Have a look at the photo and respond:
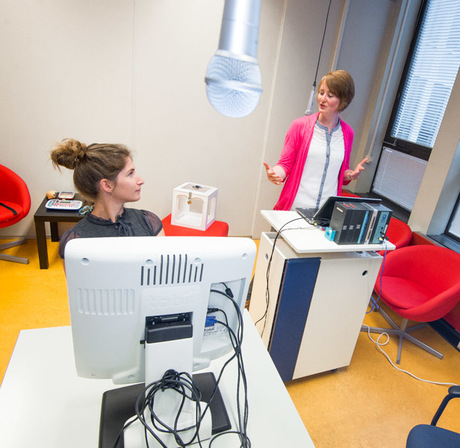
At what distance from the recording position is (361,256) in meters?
1.79

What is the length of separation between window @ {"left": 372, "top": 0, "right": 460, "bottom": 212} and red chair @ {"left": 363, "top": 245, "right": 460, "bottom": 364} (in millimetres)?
1022

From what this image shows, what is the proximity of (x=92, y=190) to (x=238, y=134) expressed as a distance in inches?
84.4

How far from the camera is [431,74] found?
3158mm

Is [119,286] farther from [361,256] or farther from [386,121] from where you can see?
[386,121]

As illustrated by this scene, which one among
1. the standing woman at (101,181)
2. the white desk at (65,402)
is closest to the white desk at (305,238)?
the white desk at (65,402)

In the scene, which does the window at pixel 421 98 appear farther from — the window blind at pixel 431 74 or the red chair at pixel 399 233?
the red chair at pixel 399 233

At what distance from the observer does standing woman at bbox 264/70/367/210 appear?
6.56 ft

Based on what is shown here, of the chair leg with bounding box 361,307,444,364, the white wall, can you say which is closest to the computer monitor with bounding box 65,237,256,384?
the chair leg with bounding box 361,307,444,364

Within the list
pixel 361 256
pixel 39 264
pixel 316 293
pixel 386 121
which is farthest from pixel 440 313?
pixel 39 264

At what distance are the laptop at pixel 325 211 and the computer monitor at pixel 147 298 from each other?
42.1 inches

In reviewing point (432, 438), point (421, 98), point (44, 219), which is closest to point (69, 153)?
point (44, 219)

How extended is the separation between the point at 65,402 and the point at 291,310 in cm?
114

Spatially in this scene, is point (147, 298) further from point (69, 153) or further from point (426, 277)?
point (426, 277)

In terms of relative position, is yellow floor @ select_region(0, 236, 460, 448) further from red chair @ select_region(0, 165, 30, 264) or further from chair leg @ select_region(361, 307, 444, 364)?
red chair @ select_region(0, 165, 30, 264)
